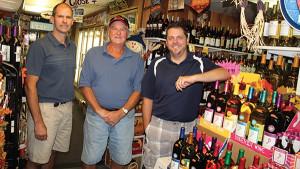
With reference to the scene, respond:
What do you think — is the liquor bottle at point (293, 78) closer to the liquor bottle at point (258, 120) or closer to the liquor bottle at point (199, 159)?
the liquor bottle at point (258, 120)

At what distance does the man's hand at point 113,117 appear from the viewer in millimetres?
2146

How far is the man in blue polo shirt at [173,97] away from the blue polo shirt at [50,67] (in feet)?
2.98

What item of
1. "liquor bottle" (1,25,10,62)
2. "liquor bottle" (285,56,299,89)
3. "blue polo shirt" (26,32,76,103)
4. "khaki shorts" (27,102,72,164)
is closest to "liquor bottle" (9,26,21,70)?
"liquor bottle" (1,25,10,62)

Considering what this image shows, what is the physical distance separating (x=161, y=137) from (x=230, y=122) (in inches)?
30.2

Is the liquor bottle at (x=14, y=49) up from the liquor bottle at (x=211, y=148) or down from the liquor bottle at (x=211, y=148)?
up

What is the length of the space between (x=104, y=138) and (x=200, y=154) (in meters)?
1.19

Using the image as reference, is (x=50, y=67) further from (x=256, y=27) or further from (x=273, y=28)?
(x=273, y=28)

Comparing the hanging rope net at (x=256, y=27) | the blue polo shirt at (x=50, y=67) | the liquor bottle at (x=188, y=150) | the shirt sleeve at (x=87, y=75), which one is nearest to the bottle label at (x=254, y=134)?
the liquor bottle at (x=188, y=150)

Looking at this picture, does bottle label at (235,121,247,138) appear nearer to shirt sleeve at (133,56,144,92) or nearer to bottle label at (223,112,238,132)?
bottle label at (223,112,238,132)

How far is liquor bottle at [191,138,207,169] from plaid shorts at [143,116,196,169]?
663mm

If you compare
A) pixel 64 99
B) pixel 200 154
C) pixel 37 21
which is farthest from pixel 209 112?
pixel 37 21

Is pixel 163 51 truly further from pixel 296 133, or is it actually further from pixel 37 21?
pixel 37 21

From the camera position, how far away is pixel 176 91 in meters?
1.98

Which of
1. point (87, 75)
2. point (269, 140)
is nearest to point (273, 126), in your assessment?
point (269, 140)
